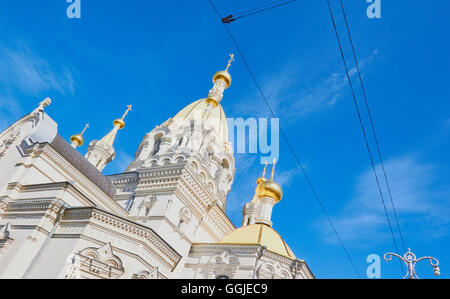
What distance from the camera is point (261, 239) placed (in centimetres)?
1536

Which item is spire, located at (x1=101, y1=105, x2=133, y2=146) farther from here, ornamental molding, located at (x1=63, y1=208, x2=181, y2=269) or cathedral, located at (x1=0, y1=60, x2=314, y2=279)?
ornamental molding, located at (x1=63, y1=208, x2=181, y2=269)

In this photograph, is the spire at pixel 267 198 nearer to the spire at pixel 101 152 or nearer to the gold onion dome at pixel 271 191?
the gold onion dome at pixel 271 191

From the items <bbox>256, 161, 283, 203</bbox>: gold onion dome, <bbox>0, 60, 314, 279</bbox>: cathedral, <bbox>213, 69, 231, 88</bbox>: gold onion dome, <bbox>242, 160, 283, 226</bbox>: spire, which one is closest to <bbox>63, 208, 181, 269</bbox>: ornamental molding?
<bbox>0, 60, 314, 279</bbox>: cathedral

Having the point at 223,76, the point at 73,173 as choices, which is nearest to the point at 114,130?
the point at 223,76

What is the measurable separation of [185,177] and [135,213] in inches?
119

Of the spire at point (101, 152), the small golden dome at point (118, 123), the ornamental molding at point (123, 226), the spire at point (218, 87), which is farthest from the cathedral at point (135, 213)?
the small golden dome at point (118, 123)

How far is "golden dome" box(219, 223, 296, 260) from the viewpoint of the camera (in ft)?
49.6

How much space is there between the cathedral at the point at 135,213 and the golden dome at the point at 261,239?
0.06 meters

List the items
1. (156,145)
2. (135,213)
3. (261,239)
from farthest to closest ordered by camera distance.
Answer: (156,145)
(135,213)
(261,239)

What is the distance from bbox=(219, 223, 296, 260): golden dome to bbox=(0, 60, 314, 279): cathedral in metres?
0.06

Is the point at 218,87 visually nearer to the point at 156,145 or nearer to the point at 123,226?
the point at 156,145
